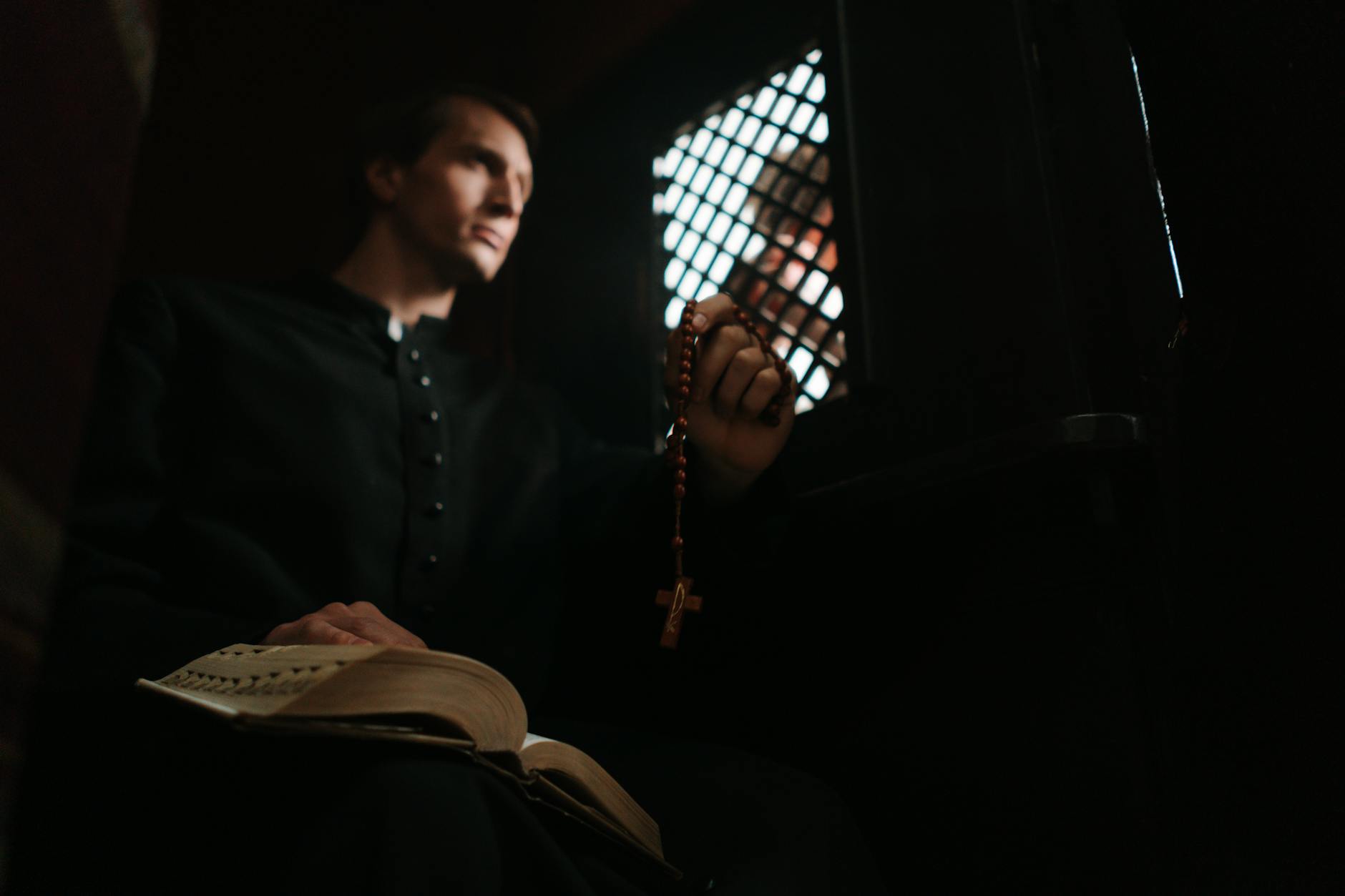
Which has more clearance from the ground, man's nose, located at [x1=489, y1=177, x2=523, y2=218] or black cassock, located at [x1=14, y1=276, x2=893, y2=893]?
man's nose, located at [x1=489, y1=177, x2=523, y2=218]

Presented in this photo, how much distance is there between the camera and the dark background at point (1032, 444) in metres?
0.64

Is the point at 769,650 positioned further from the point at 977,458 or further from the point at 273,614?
the point at 273,614

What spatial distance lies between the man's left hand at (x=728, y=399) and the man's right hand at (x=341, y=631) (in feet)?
1.02

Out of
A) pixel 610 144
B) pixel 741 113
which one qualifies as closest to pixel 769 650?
pixel 741 113

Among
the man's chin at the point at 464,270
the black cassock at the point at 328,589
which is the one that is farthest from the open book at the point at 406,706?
the man's chin at the point at 464,270

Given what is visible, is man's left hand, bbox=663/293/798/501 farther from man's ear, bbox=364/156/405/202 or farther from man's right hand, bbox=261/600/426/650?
man's ear, bbox=364/156/405/202

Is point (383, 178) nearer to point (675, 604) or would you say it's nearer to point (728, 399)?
point (728, 399)

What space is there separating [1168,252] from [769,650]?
0.47m

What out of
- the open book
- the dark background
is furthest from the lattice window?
the open book

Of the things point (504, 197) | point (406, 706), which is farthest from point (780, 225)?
point (406, 706)

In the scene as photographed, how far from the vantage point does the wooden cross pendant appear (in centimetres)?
77

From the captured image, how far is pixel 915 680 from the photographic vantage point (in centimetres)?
79

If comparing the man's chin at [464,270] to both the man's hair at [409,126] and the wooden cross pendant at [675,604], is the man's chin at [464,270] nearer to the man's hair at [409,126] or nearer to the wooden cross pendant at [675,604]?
the man's hair at [409,126]

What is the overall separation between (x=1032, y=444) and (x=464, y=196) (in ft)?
2.71
